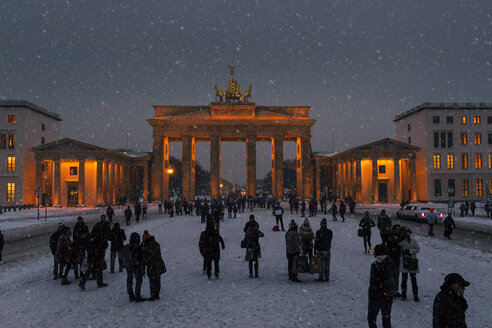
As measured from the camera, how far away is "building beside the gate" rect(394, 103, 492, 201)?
6109cm

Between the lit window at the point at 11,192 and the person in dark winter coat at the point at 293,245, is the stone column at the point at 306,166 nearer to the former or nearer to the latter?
the lit window at the point at 11,192

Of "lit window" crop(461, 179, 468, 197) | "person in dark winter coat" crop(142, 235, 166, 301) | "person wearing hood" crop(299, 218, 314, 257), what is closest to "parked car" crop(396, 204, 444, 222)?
"person wearing hood" crop(299, 218, 314, 257)

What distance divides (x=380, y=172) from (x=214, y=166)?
91.3 feet

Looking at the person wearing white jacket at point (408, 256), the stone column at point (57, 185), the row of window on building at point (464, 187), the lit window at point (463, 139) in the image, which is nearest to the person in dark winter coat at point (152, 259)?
the person wearing white jacket at point (408, 256)

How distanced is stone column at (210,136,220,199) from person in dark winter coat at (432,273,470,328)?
62.8 meters

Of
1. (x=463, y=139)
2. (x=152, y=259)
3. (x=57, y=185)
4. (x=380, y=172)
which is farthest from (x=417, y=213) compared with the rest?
(x=57, y=185)

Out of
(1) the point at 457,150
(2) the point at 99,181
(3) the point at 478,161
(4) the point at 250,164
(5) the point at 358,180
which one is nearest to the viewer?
(2) the point at 99,181

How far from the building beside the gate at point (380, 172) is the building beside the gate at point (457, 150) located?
3.77 meters

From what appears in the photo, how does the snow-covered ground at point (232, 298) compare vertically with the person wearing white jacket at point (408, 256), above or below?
below

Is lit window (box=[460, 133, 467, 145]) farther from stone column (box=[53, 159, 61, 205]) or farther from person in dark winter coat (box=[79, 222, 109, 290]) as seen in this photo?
person in dark winter coat (box=[79, 222, 109, 290])

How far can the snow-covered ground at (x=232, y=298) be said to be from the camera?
292 inches

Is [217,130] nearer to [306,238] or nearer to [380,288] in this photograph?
[306,238]

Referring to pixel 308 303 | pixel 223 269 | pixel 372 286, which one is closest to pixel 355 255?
pixel 223 269

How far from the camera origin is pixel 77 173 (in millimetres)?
57844
